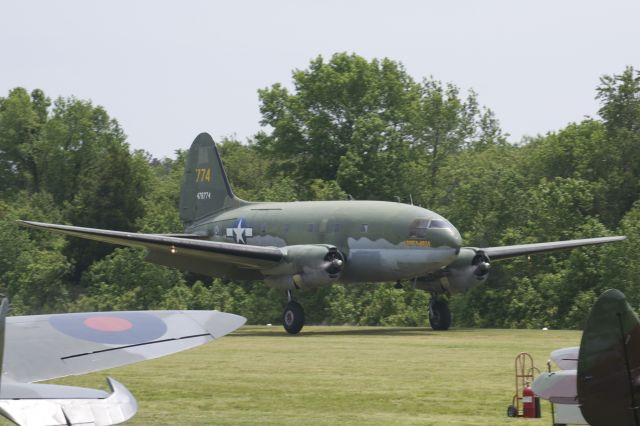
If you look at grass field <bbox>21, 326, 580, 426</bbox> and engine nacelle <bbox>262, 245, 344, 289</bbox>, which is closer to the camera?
grass field <bbox>21, 326, 580, 426</bbox>

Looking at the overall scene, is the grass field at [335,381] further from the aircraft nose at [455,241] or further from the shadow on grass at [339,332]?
the aircraft nose at [455,241]

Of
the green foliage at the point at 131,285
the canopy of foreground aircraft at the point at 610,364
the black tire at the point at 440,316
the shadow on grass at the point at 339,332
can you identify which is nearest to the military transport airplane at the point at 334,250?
the black tire at the point at 440,316

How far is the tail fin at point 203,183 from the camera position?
1372 inches

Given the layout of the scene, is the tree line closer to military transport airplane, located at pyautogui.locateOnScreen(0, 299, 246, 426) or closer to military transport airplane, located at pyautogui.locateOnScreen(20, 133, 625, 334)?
military transport airplane, located at pyautogui.locateOnScreen(20, 133, 625, 334)

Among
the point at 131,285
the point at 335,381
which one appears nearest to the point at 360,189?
the point at 131,285

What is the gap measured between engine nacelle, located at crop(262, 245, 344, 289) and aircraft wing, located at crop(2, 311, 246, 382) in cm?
1924

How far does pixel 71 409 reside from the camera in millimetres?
6996

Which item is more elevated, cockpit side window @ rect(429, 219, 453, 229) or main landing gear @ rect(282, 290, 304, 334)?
cockpit side window @ rect(429, 219, 453, 229)

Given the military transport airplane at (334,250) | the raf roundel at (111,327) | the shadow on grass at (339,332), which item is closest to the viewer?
the raf roundel at (111,327)

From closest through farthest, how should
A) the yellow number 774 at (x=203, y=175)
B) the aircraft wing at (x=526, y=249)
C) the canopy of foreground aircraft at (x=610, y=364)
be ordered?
the canopy of foreground aircraft at (x=610, y=364), the aircraft wing at (x=526, y=249), the yellow number 774 at (x=203, y=175)

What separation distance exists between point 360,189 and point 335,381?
31908 millimetres

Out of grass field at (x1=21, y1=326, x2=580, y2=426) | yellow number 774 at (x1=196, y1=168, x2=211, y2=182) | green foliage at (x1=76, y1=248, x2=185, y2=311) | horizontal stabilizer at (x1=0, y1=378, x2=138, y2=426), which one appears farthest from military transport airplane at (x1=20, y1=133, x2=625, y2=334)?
horizontal stabilizer at (x1=0, y1=378, x2=138, y2=426)

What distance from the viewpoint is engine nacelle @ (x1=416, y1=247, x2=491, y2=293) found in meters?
29.3

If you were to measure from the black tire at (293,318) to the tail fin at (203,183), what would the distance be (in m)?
6.97
